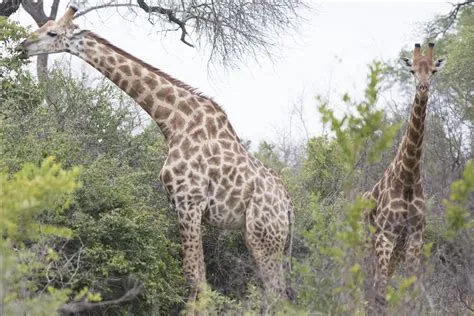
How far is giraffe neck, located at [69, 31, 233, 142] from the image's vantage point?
30.0 ft

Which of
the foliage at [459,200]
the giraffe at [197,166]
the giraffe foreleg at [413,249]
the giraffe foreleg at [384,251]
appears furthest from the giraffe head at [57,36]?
the foliage at [459,200]

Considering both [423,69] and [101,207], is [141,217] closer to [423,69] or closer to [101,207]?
[101,207]

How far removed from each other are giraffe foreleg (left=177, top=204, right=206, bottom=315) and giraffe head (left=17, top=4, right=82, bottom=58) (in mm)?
1931

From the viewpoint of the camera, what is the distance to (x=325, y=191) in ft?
43.8

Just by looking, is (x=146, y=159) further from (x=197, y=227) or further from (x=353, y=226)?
(x=353, y=226)

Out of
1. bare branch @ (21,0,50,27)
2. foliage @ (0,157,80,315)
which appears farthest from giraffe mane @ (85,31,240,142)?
bare branch @ (21,0,50,27)

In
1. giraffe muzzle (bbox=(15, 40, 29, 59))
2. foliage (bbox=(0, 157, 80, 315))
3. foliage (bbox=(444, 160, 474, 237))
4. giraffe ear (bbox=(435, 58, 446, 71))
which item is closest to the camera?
foliage (bbox=(0, 157, 80, 315))

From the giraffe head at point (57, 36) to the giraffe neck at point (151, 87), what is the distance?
0.07 metres

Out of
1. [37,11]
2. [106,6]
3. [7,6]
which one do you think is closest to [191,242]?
[7,6]

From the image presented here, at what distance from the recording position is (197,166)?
8.88 m

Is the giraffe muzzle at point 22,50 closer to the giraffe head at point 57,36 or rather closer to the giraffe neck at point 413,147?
the giraffe head at point 57,36

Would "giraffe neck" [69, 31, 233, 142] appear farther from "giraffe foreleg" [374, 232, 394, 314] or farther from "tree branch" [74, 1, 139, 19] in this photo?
"tree branch" [74, 1, 139, 19]

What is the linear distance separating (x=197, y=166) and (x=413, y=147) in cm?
200

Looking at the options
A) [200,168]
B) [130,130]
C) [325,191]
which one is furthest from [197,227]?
[325,191]
